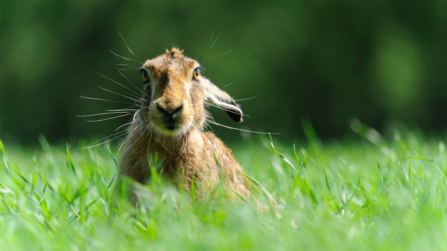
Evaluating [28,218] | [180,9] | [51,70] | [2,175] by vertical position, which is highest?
[180,9]

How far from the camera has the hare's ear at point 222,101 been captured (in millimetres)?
3709

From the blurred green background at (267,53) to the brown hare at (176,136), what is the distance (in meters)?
6.74

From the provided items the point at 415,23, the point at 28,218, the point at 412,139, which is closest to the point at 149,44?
the point at 415,23

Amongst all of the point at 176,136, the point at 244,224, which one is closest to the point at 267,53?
the point at 176,136

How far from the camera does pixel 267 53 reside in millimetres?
11391

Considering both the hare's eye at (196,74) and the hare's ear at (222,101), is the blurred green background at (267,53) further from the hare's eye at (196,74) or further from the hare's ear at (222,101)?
the hare's eye at (196,74)

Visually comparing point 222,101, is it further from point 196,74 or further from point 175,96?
point 175,96

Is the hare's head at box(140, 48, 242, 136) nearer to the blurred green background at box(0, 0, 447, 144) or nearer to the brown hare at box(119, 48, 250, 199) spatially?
the brown hare at box(119, 48, 250, 199)

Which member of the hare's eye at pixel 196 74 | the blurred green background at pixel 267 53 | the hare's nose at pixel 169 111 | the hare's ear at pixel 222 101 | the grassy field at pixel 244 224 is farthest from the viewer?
the blurred green background at pixel 267 53

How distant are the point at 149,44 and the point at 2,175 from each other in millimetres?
8281

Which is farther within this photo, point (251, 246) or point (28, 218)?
point (28, 218)

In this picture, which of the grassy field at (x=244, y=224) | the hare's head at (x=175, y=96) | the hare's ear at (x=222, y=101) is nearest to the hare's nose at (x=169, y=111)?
the hare's head at (x=175, y=96)

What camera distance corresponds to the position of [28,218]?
2160 mm

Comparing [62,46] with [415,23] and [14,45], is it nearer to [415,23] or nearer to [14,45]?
[14,45]
